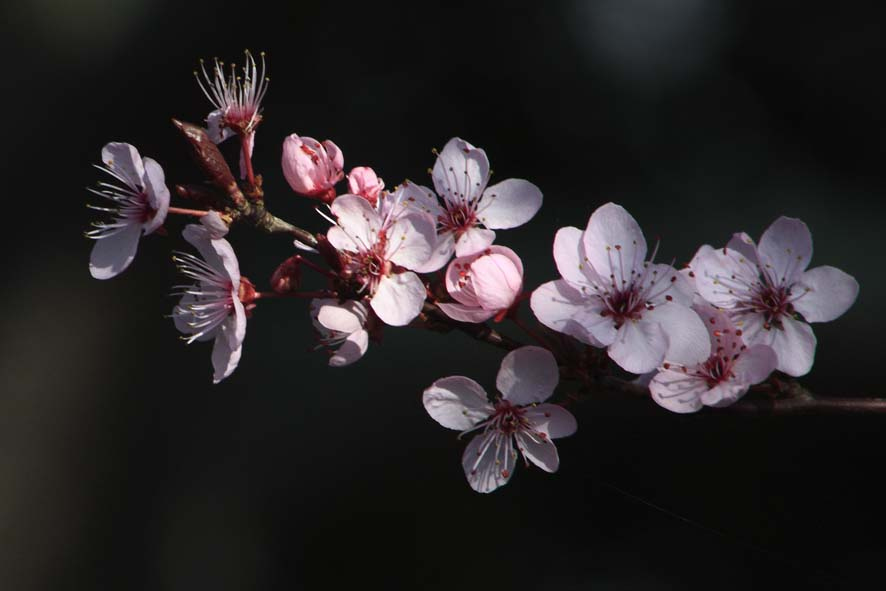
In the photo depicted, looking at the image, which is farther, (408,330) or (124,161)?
(408,330)

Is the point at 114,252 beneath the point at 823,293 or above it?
beneath

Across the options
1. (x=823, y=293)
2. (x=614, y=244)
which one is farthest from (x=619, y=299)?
(x=823, y=293)

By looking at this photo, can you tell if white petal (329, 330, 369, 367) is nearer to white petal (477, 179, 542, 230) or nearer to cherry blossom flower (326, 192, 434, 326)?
cherry blossom flower (326, 192, 434, 326)

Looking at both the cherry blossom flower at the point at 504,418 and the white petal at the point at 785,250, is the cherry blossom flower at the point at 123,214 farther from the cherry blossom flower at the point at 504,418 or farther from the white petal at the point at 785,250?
the white petal at the point at 785,250

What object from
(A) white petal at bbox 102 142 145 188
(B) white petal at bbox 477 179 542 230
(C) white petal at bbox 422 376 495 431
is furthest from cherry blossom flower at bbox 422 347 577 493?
(A) white petal at bbox 102 142 145 188

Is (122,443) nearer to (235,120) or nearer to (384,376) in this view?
(384,376)

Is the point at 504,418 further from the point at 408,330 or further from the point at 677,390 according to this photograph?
the point at 408,330
